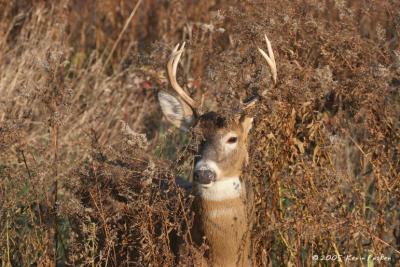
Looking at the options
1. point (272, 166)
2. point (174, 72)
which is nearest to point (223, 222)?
point (272, 166)

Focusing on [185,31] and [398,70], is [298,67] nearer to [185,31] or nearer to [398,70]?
[398,70]

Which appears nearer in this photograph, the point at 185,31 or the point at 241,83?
the point at 241,83

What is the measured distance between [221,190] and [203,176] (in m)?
0.24

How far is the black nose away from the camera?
499 centimetres

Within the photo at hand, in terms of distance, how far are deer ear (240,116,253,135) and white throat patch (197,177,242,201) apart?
1.28ft

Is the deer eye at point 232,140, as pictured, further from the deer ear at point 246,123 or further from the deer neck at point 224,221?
the deer neck at point 224,221

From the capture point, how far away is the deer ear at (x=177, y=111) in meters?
5.73

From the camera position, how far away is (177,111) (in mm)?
5781

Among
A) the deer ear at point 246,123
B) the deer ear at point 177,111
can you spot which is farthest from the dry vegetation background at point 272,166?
the deer ear at point 177,111

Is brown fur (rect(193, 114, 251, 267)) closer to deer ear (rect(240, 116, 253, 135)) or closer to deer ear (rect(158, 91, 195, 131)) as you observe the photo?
deer ear (rect(240, 116, 253, 135))

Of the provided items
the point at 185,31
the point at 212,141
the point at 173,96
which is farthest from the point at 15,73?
the point at 212,141

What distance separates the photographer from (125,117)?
30.1ft

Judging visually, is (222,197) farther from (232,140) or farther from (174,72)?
(174,72)

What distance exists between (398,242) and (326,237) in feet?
2.28
